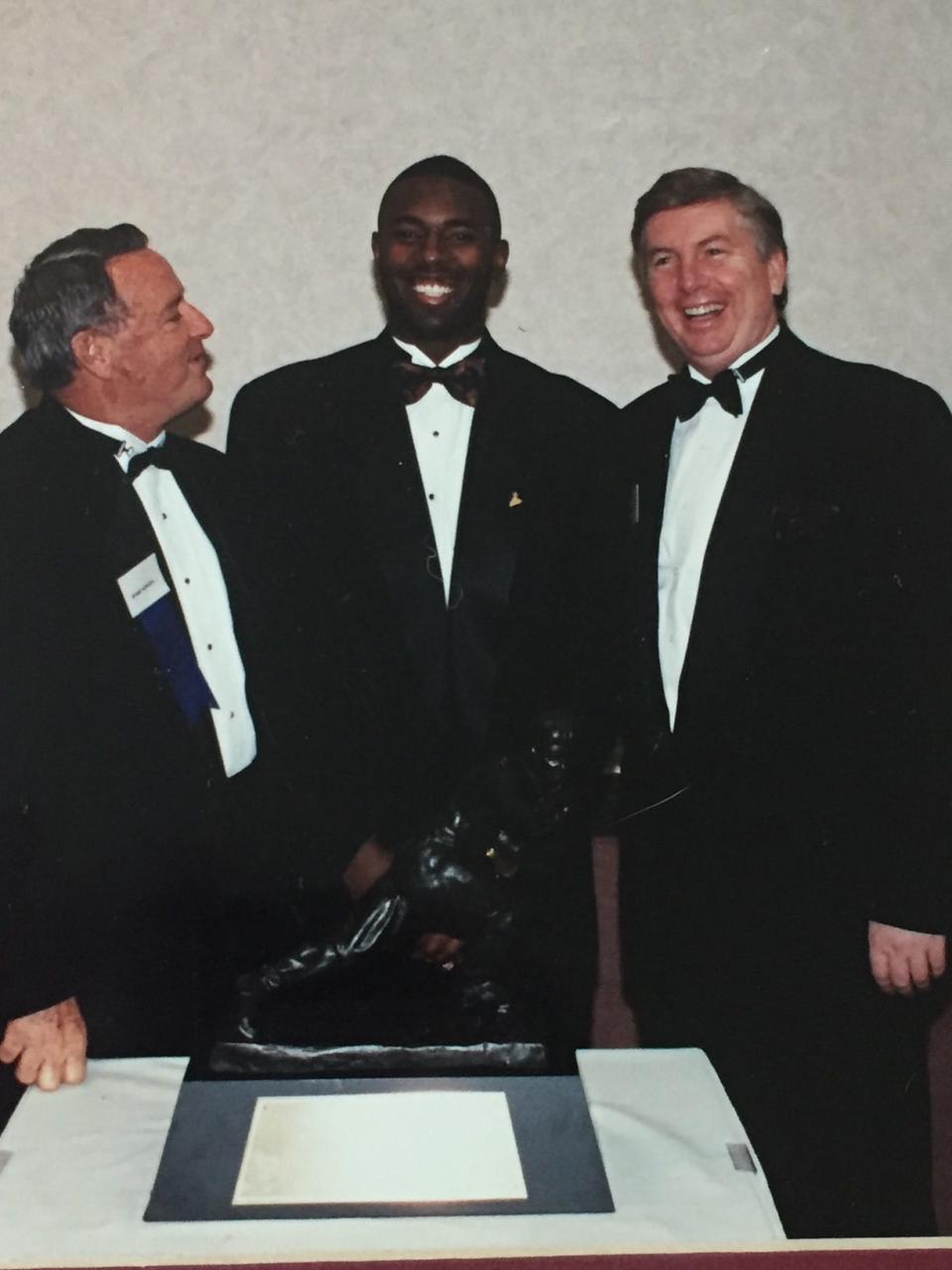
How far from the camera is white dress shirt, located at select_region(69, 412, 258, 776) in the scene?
199cm

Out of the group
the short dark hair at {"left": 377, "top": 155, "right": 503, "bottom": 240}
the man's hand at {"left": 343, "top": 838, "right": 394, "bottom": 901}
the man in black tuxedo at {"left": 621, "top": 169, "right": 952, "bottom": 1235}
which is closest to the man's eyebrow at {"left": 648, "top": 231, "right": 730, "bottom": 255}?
the man in black tuxedo at {"left": 621, "top": 169, "right": 952, "bottom": 1235}

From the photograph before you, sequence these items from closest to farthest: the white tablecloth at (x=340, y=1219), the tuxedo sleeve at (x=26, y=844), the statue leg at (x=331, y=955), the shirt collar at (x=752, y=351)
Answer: the white tablecloth at (x=340, y=1219) → the statue leg at (x=331, y=955) → the tuxedo sleeve at (x=26, y=844) → the shirt collar at (x=752, y=351)

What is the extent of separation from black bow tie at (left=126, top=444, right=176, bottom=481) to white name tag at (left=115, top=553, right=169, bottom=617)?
13cm

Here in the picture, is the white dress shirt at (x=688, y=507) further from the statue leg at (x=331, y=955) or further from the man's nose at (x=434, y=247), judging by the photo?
the statue leg at (x=331, y=955)

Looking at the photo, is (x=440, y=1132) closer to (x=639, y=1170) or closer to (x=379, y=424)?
(x=639, y=1170)

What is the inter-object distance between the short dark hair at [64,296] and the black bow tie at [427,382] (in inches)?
16.4

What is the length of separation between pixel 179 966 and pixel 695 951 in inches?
32.0

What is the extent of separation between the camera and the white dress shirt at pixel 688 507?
2.04 metres

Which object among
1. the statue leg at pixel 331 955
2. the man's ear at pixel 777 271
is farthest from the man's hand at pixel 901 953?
the man's ear at pixel 777 271

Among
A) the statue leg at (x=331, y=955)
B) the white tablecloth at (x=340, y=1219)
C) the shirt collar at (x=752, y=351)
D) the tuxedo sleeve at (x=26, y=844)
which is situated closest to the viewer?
the white tablecloth at (x=340, y=1219)

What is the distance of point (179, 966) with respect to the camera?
2.10 meters

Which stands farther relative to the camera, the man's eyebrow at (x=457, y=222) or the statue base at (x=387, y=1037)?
the man's eyebrow at (x=457, y=222)

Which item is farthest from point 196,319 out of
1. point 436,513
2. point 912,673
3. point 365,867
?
point 912,673

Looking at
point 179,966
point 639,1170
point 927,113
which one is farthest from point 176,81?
point 639,1170
